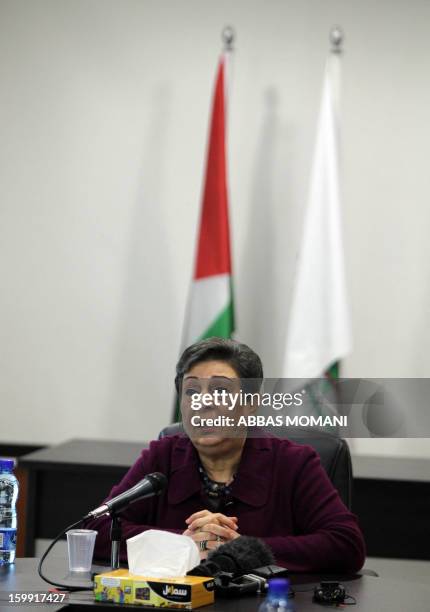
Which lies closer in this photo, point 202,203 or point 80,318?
point 202,203

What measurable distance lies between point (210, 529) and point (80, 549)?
28 centimetres

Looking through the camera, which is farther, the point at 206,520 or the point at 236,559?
the point at 206,520

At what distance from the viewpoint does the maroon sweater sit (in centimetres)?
208

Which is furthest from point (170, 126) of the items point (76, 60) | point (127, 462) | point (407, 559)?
point (407, 559)

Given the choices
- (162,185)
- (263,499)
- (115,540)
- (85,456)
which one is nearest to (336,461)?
(263,499)

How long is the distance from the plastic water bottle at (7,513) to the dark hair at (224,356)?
431 millimetres

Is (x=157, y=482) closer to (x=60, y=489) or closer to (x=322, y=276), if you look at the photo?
(x=60, y=489)

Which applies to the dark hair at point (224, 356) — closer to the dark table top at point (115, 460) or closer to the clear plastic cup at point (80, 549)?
the clear plastic cup at point (80, 549)

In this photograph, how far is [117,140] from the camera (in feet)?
14.5

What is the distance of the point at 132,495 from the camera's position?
68.8 inches

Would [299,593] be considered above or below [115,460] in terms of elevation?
below

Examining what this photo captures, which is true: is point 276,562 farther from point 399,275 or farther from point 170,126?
point 170,126

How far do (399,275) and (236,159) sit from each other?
0.92 metres

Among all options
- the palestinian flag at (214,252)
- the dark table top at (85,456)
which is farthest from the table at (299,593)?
the palestinian flag at (214,252)
